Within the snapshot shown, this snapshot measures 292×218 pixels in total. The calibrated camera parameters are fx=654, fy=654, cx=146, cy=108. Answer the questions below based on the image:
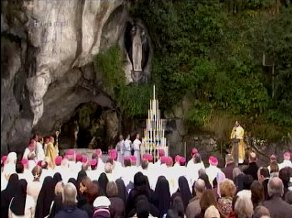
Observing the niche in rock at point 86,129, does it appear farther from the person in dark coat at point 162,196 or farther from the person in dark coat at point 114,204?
the person in dark coat at point 114,204

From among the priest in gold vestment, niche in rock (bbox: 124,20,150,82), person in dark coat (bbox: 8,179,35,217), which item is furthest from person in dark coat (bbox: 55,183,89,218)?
niche in rock (bbox: 124,20,150,82)

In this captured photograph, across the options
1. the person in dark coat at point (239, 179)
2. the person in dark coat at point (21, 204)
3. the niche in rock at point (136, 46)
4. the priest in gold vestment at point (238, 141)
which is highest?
the niche in rock at point (136, 46)

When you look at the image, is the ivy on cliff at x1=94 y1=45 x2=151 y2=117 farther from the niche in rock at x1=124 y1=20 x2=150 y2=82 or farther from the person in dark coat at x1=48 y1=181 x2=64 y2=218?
the person in dark coat at x1=48 y1=181 x2=64 y2=218

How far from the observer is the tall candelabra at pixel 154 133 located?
2150cm

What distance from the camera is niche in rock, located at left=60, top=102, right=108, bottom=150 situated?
25.4 meters

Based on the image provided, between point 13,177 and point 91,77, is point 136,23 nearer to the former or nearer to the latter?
point 91,77

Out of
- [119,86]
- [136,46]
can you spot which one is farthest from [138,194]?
[136,46]

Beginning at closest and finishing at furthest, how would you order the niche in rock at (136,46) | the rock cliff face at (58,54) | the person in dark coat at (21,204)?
the person in dark coat at (21,204) → the rock cliff face at (58,54) → the niche in rock at (136,46)

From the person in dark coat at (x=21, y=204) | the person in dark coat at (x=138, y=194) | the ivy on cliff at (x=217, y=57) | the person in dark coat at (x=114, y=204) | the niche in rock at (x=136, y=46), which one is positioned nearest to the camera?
the person in dark coat at (x=114, y=204)

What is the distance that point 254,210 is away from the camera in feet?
20.1

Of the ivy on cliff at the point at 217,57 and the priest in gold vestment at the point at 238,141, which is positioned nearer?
the priest in gold vestment at the point at 238,141

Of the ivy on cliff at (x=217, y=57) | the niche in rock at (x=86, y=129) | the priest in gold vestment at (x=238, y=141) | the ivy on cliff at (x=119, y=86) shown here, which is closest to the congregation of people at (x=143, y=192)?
the priest in gold vestment at (x=238, y=141)

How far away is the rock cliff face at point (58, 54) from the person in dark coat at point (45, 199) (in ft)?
28.5

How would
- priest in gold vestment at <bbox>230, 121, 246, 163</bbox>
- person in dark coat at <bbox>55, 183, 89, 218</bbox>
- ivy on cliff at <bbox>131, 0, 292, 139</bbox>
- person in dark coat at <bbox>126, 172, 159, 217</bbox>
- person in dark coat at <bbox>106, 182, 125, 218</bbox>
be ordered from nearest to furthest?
1. person in dark coat at <bbox>55, 183, 89, 218</bbox>
2. person in dark coat at <bbox>106, 182, 125, 218</bbox>
3. person in dark coat at <bbox>126, 172, 159, 217</bbox>
4. priest in gold vestment at <bbox>230, 121, 246, 163</bbox>
5. ivy on cliff at <bbox>131, 0, 292, 139</bbox>
